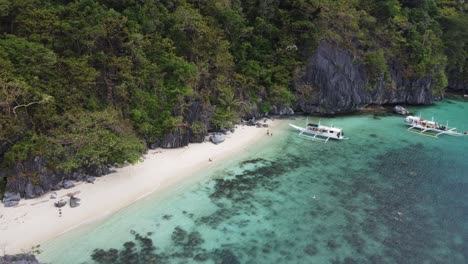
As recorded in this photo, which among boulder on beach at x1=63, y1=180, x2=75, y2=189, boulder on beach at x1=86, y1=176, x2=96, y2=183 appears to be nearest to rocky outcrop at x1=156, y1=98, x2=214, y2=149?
boulder on beach at x1=86, y1=176, x2=96, y2=183

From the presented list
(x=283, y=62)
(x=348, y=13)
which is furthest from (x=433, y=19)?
(x=283, y=62)

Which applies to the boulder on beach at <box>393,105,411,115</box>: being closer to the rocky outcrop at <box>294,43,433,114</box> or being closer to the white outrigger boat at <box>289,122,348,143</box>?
the rocky outcrop at <box>294,43,433,114</box>

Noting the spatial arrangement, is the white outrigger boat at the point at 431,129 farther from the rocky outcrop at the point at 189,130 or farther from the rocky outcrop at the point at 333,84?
the rocky outcrop at the point at 189,130

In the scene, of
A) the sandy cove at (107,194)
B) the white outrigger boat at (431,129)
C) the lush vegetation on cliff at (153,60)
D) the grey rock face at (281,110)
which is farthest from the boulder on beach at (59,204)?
the white outrigger boat at (431,129)

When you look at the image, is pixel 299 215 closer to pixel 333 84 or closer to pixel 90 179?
pixel 90 179

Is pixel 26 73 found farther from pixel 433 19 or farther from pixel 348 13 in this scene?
pixel 433 19

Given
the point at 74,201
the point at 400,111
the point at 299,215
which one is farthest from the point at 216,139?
the point at 400,111
